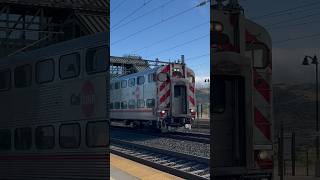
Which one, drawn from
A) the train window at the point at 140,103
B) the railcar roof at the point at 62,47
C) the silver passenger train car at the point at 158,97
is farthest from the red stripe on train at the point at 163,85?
the railcar roof at the point at 62,47

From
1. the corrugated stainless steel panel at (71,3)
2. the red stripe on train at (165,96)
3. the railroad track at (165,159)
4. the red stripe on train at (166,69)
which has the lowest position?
the railroad track at (165,159)

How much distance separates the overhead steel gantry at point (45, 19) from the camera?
5.11 ft

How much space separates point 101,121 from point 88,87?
0.58 ft

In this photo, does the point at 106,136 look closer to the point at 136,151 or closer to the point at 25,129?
the point at 136,151

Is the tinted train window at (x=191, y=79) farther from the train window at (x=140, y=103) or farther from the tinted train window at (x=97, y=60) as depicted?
the train window at (x=140, y=103)

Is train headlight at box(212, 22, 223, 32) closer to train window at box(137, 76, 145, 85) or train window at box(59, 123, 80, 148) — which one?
train window at box(137, 76, 145, 85)

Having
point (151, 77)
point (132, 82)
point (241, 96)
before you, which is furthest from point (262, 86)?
point (132, 82)

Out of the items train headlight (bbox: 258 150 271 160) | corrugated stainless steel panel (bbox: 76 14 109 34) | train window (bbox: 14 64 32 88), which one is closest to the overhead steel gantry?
corrugated stainless steel panel (bbox: 76 14 109 34)

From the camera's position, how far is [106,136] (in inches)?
53.9

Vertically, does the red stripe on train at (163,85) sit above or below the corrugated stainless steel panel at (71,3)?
below

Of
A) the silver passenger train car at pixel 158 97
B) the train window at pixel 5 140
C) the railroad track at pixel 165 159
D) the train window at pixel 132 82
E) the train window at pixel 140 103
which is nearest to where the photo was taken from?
the railroad track at pixel 165 159

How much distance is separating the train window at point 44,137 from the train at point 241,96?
2.22ft

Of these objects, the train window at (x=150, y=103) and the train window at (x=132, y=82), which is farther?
the train window at (x=150, y=103)

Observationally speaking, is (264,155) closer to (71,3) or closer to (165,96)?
(165,96)
